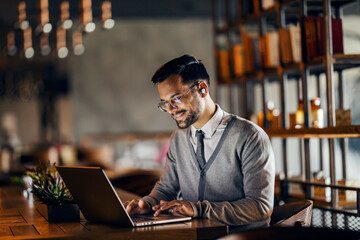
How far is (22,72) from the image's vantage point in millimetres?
12688

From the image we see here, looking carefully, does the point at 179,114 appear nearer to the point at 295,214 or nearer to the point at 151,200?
the point at 151,200

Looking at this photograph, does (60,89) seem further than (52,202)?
Yes

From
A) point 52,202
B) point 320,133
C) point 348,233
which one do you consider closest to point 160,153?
point 320,133

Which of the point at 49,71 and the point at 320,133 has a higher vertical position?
the point at 49,71

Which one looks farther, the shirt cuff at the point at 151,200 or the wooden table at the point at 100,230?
the shirt cuff at the point at 151,200

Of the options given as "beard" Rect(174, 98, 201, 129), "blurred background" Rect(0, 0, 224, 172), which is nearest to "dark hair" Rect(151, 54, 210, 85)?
"beard" Rect(174, 98, 201, 129)

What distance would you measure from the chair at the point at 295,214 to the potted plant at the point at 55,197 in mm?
815

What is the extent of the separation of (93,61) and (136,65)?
3.18ft

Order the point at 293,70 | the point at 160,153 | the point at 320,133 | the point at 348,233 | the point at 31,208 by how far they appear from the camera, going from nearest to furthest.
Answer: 1. the point at 348,233
2. the point at 31,208
3. the point at 320,133
4. the point at 293,70
5. the point at 160,153

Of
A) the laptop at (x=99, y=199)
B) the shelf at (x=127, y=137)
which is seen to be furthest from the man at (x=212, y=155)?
the shelf at (x=127, y=137)

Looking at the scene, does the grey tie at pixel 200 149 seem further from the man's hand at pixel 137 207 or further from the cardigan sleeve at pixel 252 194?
the man's hand at pixel 137 207

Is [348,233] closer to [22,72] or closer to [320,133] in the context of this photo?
[320,133]

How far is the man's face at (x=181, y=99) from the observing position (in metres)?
2.43

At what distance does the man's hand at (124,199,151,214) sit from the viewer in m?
2.24
